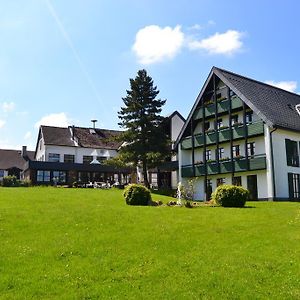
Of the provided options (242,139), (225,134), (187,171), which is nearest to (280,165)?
(242,139)

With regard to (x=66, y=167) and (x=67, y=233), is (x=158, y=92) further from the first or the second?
(x=67, y=233)

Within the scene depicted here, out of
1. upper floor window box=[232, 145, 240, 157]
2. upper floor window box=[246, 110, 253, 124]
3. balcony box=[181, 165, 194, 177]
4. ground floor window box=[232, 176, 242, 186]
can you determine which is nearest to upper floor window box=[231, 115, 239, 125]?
upper floor window box=[246, 110, 253, 124]

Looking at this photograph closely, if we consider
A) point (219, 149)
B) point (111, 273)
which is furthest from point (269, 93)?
point (111, 273)

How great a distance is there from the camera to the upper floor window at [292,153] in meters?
37.2

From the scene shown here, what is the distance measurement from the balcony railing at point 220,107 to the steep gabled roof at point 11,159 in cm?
3814

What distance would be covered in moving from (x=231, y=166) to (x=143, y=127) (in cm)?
1063

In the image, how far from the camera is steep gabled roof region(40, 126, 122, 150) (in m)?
62.4

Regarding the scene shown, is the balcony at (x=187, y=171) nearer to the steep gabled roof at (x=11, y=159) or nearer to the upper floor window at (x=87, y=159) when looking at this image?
Result: the upper floor window at (x=87, y=159)

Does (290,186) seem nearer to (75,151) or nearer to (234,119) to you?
(234,119)

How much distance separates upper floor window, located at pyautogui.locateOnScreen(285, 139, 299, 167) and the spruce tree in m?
12.3

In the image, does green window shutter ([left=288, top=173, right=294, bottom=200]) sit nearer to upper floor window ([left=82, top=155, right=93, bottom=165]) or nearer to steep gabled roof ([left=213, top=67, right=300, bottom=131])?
steep gabled roof ([left=213, top=67, right=300, bottom=131])

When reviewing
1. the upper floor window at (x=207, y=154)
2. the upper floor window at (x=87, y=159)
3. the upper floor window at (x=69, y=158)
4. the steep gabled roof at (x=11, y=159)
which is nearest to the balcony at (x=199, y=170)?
the upper floor window at (x=207, y=154)

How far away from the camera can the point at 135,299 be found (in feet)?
32.8

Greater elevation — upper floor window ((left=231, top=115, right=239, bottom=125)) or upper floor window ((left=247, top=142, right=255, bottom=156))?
upper floor window ((left=231, top=115, right=239, bottom=125))
